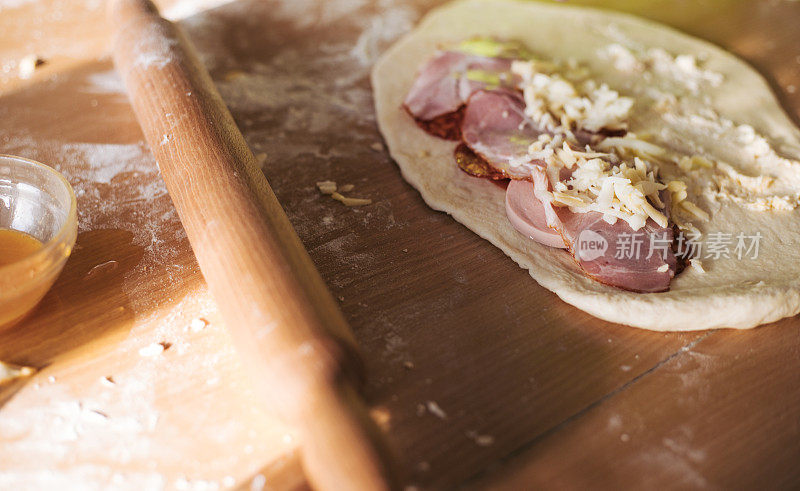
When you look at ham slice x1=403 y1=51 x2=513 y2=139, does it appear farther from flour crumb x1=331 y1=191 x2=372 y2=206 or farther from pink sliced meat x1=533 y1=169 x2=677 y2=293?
pink sliced meat x1=533 y1=169 x2=677 y2=293

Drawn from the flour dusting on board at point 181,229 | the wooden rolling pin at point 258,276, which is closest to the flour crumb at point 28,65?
the flour dusting on board at point 181,229

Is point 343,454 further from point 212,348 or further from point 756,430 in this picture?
point 756,430

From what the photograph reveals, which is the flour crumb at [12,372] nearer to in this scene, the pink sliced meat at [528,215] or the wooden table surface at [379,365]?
the wooden table surface at [379,365]

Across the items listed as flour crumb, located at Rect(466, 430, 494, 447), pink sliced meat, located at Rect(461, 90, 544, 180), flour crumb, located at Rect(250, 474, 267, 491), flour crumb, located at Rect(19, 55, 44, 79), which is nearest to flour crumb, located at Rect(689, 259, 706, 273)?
pink sliced meat, located at Rect(461, 90, 544, 180)

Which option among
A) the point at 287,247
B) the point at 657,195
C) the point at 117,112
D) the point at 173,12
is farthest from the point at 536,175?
the point at 173,12

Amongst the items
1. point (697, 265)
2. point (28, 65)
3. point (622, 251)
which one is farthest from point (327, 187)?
point (28, 65)

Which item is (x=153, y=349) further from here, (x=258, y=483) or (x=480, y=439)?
(x=480, y=439)
